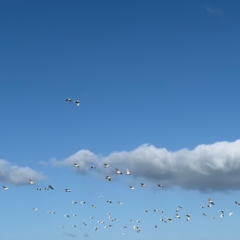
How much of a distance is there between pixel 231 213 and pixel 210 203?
Result: 374 inches

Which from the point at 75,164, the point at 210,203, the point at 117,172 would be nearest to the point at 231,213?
the point at 210,203

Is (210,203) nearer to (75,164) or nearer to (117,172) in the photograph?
(117,172)

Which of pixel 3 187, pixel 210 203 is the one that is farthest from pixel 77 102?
pixel 210 203

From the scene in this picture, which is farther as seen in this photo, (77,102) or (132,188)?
(132,188)

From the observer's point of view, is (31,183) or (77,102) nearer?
(77,102)

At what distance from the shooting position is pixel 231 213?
628 ft

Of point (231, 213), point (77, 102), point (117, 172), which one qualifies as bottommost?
point (231, 213)

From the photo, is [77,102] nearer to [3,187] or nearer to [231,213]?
[3,187]

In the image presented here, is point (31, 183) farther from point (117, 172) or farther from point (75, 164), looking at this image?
point (117, 172)

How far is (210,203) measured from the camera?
197625 millimetres

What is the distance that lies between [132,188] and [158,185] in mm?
11562

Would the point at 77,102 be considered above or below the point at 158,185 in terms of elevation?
above

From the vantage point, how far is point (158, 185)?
638ft

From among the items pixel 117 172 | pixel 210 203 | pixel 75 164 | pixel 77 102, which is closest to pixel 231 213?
pixel 210 203
